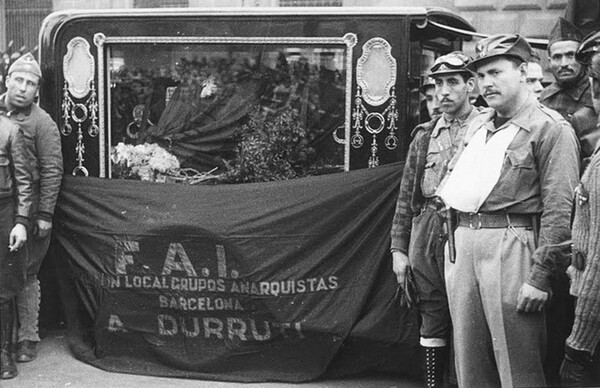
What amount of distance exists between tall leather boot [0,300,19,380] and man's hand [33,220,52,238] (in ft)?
1.68

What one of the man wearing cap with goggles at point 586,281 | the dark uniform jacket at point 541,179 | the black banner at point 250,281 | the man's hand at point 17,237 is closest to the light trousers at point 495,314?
the dark uniform jacket at point 541,179

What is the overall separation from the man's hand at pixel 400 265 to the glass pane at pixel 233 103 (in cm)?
117

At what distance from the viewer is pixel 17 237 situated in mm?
6121

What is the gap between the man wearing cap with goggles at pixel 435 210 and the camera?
5.24 meters

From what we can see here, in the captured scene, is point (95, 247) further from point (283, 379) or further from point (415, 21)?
point (415, 21)

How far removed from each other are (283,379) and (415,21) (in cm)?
259

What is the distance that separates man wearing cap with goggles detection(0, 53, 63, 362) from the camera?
6355 mm

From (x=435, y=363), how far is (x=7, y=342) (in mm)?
2939

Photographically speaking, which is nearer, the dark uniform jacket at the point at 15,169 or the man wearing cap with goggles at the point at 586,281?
the man wearing cap with goggles at the point at 586,281

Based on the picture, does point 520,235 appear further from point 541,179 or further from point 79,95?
point 79,95

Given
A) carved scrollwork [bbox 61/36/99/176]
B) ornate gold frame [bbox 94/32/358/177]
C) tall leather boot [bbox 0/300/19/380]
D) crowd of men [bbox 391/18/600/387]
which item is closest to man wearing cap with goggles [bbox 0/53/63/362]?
tall leather boot [bbox 0/300/19/380]

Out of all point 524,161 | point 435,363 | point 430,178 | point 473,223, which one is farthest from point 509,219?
point 435,363

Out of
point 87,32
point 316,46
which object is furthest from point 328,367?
point 87,32

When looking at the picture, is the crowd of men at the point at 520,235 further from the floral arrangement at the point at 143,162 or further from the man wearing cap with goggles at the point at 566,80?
the floral arrangement at the point at 143,162
